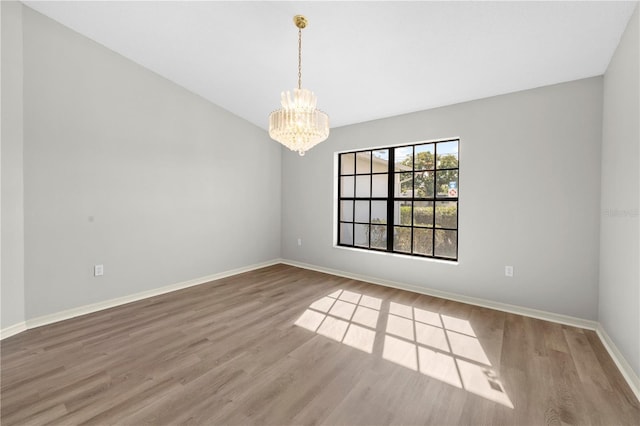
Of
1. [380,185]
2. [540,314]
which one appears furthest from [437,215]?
[540,314]

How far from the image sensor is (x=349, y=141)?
460 centimetres

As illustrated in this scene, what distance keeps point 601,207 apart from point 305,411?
10.8 feet

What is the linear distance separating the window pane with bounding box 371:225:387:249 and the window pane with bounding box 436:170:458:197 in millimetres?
1058

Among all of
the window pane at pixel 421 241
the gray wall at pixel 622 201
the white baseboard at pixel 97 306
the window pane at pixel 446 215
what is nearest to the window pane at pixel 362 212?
the window pane at pixel 421 241

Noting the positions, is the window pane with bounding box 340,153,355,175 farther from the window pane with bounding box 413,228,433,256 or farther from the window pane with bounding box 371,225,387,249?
the window pane with bounding box 413,228,433,256

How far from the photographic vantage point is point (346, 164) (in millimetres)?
4918

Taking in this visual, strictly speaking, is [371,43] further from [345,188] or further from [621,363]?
[621,363]

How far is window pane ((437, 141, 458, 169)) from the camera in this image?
3863 mm

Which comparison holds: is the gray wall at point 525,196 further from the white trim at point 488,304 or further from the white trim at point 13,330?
the white trim at point 13,330

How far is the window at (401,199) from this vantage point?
3.87 meters

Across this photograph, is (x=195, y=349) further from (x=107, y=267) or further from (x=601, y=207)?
(x=601, y=207)

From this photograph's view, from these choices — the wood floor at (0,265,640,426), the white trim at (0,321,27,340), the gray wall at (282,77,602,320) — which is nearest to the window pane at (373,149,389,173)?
the gray wall at (282,77,602,320)

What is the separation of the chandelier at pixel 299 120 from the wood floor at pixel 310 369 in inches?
72.9

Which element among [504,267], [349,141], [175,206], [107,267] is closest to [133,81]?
[175,206]
